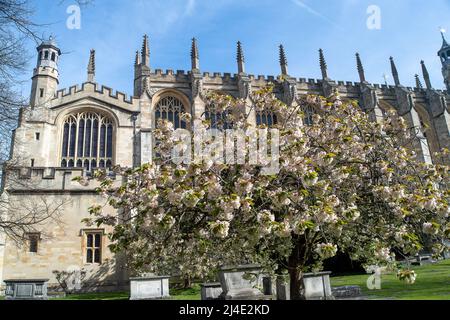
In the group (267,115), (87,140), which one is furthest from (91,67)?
(267,115)

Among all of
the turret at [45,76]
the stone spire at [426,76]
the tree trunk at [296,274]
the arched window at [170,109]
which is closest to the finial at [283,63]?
the arched window at [170,109]

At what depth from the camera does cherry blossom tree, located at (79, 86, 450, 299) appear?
17.4 feet

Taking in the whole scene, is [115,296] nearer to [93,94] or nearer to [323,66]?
[93,94]

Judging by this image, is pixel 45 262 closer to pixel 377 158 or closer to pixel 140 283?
pixel 140 283

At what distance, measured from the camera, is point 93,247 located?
655 inches

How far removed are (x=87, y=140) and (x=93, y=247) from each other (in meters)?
11.9

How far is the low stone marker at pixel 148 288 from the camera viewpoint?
11.9 meters

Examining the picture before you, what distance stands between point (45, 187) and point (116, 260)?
4.60 m

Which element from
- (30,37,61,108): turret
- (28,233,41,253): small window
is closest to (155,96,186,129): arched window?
(30,37,61,108): turret

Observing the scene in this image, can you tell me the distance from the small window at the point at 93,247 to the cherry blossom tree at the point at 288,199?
1072 cm

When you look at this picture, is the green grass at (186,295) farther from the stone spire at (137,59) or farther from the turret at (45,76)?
the stone spire at (137,59)

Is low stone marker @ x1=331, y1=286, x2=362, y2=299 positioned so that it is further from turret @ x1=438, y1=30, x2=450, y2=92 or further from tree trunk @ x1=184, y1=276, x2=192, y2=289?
turret @ x1=438, y1=30, x2=450, y2=92

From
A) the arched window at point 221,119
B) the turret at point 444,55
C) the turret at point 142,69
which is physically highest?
the turret at point 444,55

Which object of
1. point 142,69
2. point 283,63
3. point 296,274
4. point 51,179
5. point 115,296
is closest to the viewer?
point 296,274
